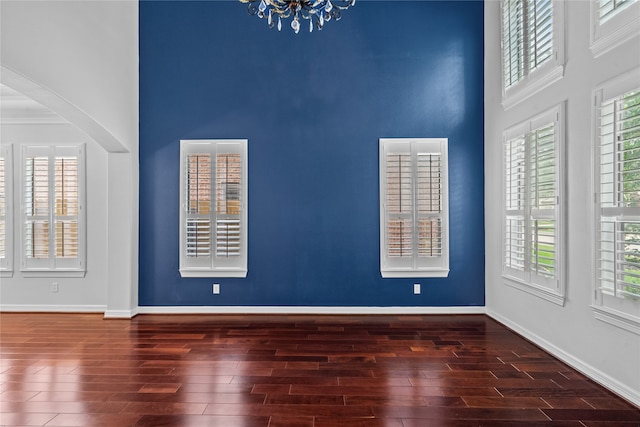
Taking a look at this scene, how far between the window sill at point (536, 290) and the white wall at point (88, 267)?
4916 mm

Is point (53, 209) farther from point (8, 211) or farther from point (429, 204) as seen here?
point (429, 204)

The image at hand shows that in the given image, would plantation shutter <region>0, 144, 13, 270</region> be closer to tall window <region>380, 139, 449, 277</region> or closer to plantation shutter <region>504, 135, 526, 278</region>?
tall window <region>380, 139, 449, 277</region>

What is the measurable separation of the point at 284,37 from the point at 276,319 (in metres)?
3.50

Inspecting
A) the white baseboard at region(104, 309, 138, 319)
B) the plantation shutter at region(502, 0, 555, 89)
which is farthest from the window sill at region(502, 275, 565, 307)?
the white baseboard at region(104, 309, 138, 319)

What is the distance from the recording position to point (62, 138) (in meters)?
5.37

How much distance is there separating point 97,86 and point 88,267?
2.36 m

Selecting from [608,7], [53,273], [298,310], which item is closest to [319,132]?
[298,310]

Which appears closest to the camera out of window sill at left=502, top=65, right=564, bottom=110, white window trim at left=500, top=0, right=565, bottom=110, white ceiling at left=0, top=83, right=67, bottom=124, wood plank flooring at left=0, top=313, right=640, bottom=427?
wood plank flooring at left=0, top=313, right=640, bottom=427

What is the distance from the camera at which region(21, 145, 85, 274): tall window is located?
5.32 meters

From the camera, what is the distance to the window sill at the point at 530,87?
11.7ft

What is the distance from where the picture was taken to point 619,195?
110 inches

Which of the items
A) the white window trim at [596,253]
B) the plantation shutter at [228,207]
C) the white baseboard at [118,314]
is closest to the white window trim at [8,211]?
the white baseboard at [118,314]

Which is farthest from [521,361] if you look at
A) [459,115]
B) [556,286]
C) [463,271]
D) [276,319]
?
[459,115]

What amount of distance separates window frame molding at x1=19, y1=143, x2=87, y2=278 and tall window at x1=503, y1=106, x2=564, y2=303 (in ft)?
16.9
